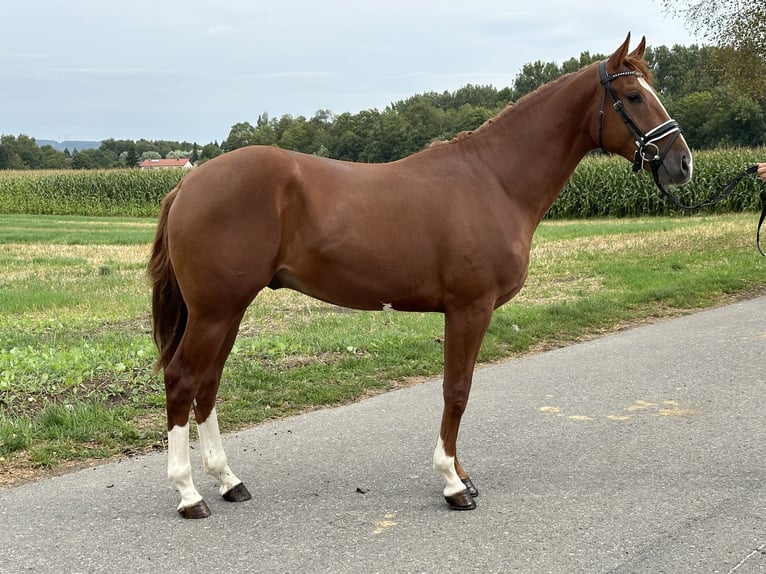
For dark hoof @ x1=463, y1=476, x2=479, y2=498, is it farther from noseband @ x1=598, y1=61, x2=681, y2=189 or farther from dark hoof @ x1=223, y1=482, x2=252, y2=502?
noseband @ x1=598, y1=61, x2=681, y2=189

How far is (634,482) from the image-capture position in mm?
4055

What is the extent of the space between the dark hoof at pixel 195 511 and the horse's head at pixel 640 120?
9.79 feet

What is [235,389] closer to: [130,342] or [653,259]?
[130,342]

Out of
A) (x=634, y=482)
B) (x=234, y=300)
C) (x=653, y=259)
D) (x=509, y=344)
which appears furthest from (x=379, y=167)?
(x=653, y=259)

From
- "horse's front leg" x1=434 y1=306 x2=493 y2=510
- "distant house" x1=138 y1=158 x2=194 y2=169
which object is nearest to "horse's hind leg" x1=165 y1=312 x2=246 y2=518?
"horse's front leg" x1=434 y1=306 x2=493 y2=510

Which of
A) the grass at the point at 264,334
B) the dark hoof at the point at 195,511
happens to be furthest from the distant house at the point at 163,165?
the dark hoof at the point at 195,511

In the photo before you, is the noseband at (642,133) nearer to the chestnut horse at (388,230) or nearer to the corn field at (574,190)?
the chestnut horse at (388,230)

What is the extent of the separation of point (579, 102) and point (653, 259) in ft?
30.4

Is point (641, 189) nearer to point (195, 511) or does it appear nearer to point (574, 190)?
point (574, 190)

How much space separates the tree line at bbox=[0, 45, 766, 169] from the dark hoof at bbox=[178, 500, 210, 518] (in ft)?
50.8

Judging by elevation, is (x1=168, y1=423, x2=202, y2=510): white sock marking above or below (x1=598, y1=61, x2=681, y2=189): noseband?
below

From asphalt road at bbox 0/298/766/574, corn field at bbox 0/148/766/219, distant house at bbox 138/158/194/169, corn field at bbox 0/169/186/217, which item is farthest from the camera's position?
distant house at bbox 138/158/194/169

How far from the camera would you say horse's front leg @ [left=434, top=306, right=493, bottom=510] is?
3855 mm

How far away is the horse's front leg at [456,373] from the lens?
3.86m
